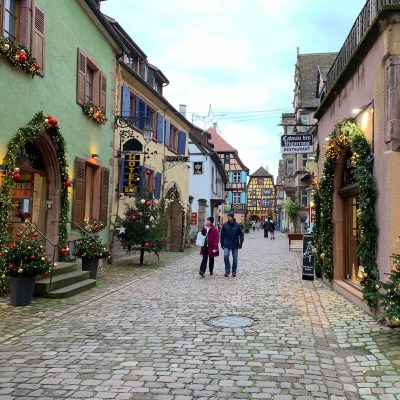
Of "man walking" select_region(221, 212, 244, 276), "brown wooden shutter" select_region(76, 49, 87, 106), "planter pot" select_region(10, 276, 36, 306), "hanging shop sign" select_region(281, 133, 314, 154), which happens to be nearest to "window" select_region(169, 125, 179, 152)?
"brown wooden shutter" select_region(76, 49, 87, 106)

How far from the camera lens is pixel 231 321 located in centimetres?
703

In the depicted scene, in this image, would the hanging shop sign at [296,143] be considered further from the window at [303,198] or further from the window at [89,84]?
the window at [303,198]

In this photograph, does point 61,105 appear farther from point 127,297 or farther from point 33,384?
point 33,384

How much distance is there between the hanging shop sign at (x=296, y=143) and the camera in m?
12.9

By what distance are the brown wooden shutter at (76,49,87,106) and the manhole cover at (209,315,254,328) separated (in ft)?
25.4

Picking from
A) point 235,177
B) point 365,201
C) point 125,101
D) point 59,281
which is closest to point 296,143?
point 365,201

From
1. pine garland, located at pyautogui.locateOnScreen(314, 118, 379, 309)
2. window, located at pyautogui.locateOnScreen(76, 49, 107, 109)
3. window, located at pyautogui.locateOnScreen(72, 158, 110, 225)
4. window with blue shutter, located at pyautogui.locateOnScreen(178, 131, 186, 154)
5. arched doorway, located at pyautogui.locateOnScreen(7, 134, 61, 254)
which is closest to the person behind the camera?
pine garland, located at pyautogui.locateOnScreen(314, 118, 379, 309)

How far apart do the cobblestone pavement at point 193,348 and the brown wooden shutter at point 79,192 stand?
3.54 metres

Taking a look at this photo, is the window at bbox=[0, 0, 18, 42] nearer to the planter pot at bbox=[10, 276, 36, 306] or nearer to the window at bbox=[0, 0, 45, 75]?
the window at bbox=[0, 0, 45, 75]

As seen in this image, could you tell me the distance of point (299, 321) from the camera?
7137 millimetres

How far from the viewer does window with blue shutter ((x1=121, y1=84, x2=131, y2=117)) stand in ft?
52.7

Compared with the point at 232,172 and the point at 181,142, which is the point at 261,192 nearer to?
the point at 232,172

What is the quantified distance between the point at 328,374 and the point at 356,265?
197 inches

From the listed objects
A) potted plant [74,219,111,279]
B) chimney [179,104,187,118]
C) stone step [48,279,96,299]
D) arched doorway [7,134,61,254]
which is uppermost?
chimney [179,104,187,118]
